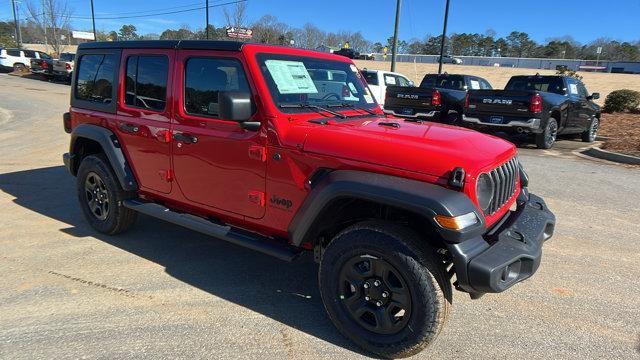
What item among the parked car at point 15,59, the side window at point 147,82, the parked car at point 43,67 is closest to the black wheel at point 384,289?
the side window at point 147,82

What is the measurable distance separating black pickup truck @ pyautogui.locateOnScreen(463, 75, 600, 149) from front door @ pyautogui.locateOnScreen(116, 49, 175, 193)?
27.3 feet

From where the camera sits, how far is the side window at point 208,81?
344cm

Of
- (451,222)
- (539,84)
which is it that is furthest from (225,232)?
(539,84)

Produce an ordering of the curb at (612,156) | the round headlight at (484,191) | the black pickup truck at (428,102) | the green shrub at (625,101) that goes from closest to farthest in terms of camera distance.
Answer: the round headlight at (484,191) < the curb at (612,156) < the black pickup truck at (428,102) < the green shrub at (625,101)

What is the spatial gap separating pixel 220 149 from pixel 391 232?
1468 millimetres

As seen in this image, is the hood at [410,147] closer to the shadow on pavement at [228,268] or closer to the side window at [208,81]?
the side window at [208,81]

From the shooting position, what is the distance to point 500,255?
264 cm

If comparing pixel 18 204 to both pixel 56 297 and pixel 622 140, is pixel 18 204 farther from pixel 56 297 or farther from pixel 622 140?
pixel 622 140

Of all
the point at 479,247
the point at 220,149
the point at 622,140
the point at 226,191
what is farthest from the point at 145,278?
the point at 622,140

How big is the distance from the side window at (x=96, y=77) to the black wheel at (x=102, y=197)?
2.02 ft

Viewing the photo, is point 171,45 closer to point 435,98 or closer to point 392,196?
point 392,196

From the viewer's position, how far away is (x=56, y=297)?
11.4 feet

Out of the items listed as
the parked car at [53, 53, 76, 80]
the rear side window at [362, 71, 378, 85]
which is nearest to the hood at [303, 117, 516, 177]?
the rear side window at [362, 71, 378, 85]

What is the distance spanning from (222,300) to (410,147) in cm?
181
